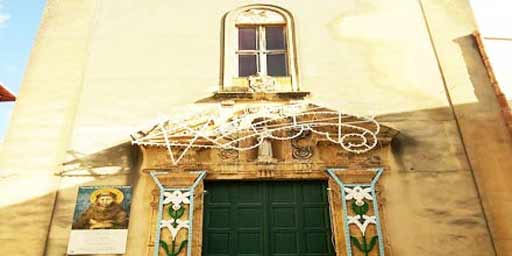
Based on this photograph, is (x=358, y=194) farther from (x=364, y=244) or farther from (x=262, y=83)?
(x=262, y=83)

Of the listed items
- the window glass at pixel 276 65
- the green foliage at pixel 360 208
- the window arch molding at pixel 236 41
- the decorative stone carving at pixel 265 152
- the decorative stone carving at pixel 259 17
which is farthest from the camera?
the decorative stone carving at pixel 259 17

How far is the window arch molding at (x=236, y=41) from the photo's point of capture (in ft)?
24.5

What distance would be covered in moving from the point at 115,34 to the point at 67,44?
866 millimetres

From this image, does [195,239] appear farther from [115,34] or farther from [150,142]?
[115,34]

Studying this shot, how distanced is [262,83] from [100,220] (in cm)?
341

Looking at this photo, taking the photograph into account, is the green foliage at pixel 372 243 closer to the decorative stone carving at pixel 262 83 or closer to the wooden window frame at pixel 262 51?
→ the decorative stone carving at pixel 262 83

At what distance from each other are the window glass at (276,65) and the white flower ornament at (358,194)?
8.35 feet

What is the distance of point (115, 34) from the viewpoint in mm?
7961

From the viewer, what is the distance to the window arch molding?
745cm

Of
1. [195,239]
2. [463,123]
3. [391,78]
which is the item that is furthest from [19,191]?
[463,123]

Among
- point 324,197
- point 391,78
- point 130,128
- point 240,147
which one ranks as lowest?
point 324,197

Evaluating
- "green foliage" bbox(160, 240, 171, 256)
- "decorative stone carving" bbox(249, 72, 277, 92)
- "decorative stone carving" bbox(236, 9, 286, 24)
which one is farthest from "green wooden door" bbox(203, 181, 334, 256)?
"decorative stone carving" bbox(236, 9, 286, 24)

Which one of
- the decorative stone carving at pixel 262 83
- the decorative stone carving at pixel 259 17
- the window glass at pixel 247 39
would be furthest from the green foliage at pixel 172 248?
the decorative stone carving at pixel 259 17

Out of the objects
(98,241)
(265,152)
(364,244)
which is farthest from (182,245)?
(364,244)
